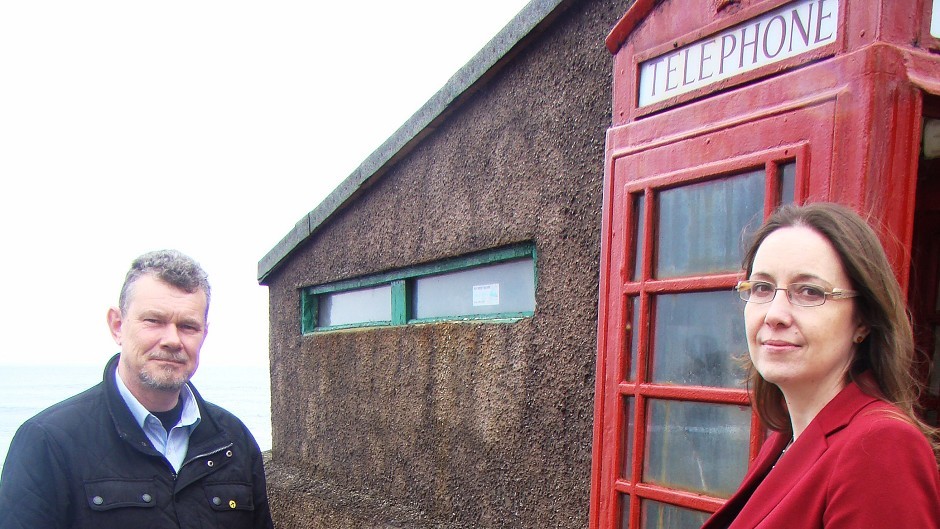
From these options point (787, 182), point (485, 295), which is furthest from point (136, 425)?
point (787, 182)

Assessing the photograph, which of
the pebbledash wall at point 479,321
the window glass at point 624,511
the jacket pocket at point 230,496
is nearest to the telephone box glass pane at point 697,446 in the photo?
the window glass at point 624,511

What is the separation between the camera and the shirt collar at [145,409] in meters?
2.48

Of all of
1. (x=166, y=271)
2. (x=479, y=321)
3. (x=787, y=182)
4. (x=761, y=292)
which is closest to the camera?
(x=761, y=292)

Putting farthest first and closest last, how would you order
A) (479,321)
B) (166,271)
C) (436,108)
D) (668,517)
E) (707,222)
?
(436,108) < (479,321) < (166,271) < (668,517) < (707,222)

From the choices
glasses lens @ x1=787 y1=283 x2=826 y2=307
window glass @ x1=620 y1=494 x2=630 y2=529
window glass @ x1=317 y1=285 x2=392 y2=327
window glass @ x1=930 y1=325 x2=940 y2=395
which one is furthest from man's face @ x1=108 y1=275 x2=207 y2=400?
A: window glass @ x1=930 y1=325 x2=940 y2=395

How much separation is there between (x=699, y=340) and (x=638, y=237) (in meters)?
0.41

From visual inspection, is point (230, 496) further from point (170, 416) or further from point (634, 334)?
point (634, 334)

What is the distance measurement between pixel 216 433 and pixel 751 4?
7.33 ft

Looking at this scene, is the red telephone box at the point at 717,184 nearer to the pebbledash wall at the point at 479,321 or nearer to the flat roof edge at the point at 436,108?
the pebbledash wall at the point at 479,321

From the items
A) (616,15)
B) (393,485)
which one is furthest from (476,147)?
(393,485)

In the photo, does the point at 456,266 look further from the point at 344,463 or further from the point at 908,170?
the point at 908,170

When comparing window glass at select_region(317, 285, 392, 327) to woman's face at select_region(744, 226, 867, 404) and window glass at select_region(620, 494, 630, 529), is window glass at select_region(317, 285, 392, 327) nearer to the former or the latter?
window glass at select_region(620, 494, 630, 529)

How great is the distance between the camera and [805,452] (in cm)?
140

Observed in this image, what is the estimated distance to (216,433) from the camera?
8.75ft
